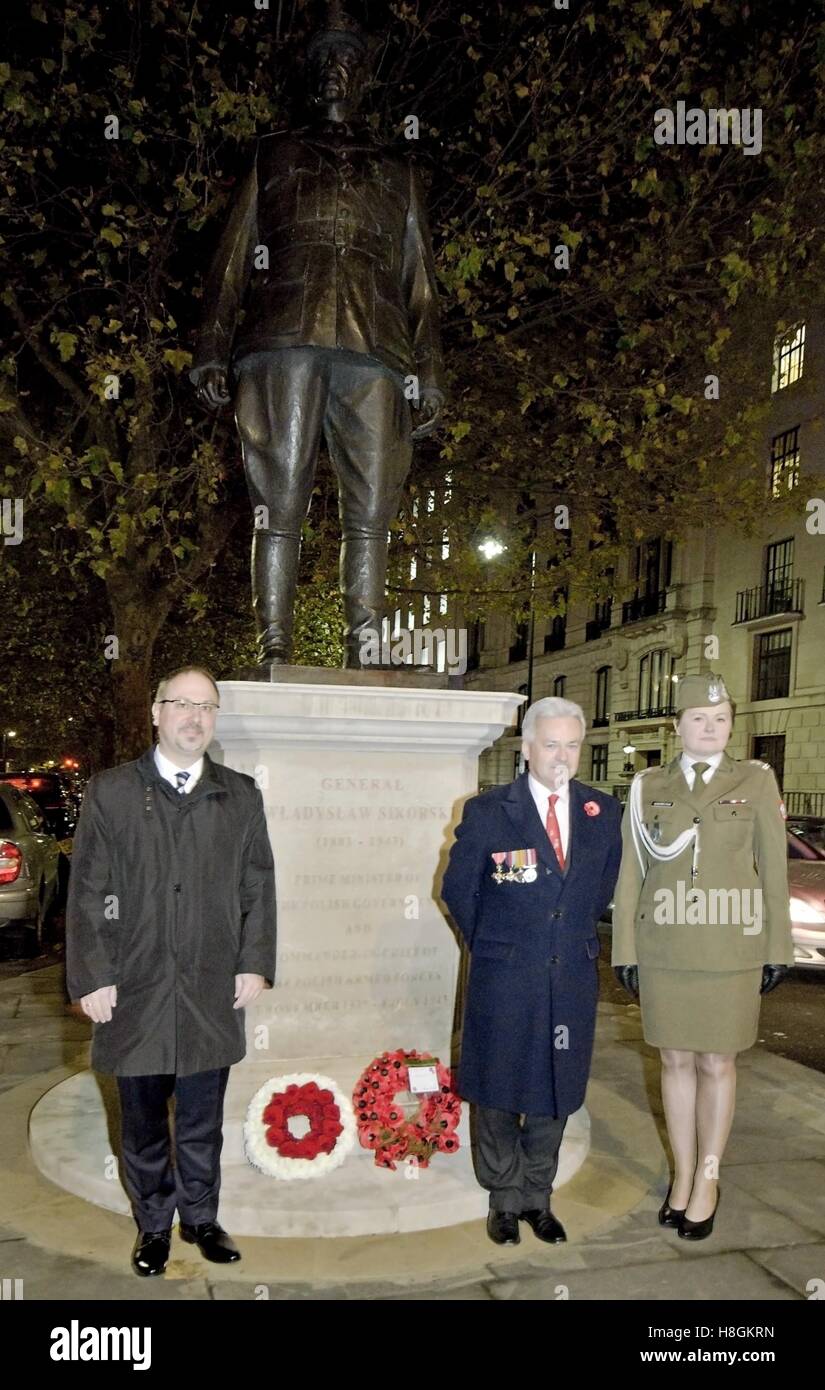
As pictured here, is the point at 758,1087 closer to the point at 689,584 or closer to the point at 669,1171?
the point at 669,1171

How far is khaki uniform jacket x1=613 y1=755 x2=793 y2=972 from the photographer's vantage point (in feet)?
12.3

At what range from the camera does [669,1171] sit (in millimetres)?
4562

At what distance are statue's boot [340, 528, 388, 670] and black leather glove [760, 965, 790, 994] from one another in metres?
2.22

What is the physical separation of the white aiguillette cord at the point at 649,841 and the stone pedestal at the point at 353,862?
92 centimetres

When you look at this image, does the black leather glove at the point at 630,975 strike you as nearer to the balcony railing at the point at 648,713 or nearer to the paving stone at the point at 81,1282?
the paving stone at the point at 81,1282

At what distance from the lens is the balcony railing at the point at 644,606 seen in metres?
35.0

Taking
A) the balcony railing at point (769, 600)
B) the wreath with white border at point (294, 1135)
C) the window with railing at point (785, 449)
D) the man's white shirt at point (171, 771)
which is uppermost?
the window with railing at point (785, 449)

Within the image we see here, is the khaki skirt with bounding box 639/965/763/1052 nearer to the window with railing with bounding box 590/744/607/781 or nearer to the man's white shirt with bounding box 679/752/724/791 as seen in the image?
Result: the man's white shirt with bounding box 679/752/724/791

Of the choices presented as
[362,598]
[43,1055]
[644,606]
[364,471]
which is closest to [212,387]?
[364,471]

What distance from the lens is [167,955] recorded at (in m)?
3.52

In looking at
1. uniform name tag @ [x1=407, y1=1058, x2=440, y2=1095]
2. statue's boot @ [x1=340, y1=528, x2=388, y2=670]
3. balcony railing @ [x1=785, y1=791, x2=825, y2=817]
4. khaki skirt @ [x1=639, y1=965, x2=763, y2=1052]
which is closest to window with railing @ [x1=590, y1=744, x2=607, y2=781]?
balcony railing @ [x1=785, y1=791, x2=825, y2=817]

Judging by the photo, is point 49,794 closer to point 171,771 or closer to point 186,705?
point 171,771

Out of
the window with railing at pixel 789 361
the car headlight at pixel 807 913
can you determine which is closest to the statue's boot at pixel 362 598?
→ the car headlight at pixel 807 913

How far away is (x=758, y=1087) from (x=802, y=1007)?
3.43m
